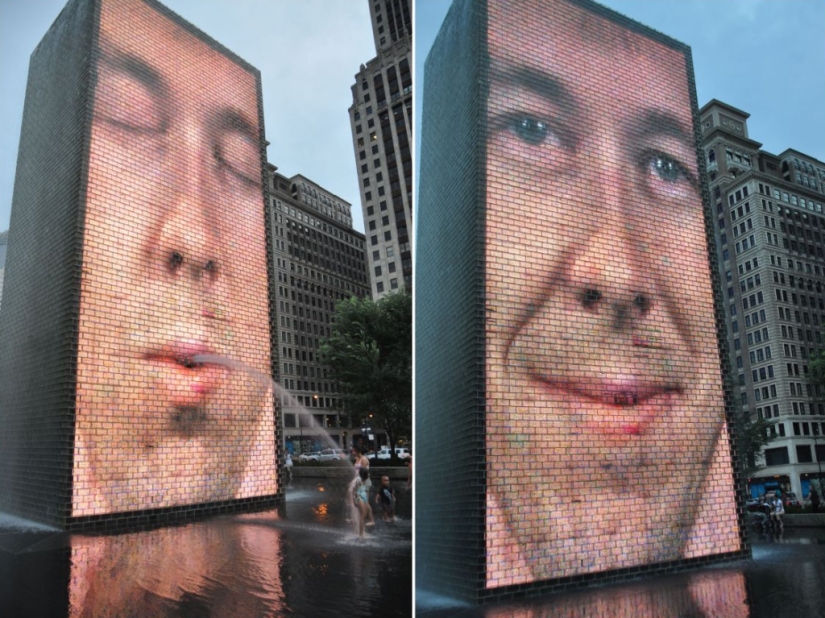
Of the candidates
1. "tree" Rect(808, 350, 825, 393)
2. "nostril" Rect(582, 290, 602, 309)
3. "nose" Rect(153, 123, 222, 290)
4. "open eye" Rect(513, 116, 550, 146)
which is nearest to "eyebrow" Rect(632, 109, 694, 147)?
"open eye" Rect(513, 116, 550, 146)

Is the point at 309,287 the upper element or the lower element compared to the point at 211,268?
upper

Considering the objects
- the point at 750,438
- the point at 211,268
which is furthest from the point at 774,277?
the point at 211,268

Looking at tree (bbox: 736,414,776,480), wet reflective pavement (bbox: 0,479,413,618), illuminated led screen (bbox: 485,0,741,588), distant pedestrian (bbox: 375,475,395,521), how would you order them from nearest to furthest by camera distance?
wet reflective pavement (bbox: 0,479,413,618), illuminated led screen (bbox: 485,0,741,588), distant pedestrian (bbox: 375,475,395,521), tree (bbox: 736,414,776,480)

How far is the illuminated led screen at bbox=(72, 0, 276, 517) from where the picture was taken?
1038 centimetres

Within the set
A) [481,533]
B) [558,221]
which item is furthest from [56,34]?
[481,533]

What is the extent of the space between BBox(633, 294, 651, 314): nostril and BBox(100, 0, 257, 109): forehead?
31.6 feet

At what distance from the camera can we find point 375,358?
978 inches

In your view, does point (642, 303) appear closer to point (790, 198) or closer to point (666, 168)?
point (666, 168)

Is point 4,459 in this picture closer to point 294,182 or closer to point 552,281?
point 294,182

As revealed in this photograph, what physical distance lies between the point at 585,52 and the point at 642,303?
17.1ft

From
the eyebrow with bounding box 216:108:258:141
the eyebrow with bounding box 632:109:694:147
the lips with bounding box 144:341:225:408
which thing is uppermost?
the eyebrow with bounding box 216:108:258:141

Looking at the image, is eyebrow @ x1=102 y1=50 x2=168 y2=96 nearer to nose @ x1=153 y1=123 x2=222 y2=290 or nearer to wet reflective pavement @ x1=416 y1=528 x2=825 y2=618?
nose @ x1=153 y1=123 x2=222 y2=290

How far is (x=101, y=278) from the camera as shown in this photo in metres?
10.6

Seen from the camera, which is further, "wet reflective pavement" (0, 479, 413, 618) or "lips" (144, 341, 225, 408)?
"lips" (144, 341, 225, 408)
